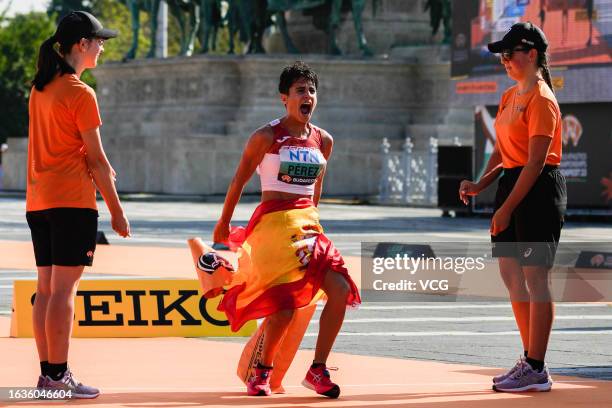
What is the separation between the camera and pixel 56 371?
30.5ft

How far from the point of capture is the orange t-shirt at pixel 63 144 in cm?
921

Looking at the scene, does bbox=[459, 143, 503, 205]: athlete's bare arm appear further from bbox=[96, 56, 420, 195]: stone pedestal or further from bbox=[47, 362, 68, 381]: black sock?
bbox=[96, 56, 420, 195]: stone pedestal

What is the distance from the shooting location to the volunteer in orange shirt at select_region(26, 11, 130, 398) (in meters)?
9.23

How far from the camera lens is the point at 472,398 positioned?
949 centimetres

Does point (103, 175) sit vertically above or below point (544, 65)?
below

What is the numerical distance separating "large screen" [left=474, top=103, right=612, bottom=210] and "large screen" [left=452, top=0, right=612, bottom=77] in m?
0.97

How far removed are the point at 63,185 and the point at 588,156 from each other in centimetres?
2533

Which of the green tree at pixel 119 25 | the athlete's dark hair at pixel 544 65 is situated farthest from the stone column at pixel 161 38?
the athlete's dark hair at pixel 544 65

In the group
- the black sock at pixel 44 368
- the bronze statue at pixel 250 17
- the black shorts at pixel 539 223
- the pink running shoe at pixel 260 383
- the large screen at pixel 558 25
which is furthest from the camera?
the bronze statue at pixel 250 17

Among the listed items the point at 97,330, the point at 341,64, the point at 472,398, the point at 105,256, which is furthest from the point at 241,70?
the point at 472,398

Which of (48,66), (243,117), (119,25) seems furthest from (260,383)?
(119,25)

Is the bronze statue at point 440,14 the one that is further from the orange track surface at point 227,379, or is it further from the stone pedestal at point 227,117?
the orange track surface at point 227,379

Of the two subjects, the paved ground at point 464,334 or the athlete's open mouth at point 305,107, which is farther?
the paved ground at point 464,334

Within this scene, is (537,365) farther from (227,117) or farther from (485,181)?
(227,117)
